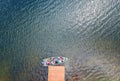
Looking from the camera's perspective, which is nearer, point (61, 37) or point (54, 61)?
point (54, 61)

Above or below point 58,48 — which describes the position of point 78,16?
above

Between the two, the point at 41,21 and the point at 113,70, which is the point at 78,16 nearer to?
the point at 41,21

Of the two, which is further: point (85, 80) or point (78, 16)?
point (78, 16)

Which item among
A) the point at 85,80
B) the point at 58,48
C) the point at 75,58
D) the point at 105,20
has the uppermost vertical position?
the point at 105,20

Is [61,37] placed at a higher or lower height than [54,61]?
higher

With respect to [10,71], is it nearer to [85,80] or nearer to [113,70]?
[85,80]

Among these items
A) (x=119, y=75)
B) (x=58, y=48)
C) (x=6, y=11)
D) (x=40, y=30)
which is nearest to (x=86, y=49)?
(x=58, y=48)

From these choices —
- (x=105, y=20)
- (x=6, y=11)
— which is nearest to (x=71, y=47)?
(x=105, y=20)
